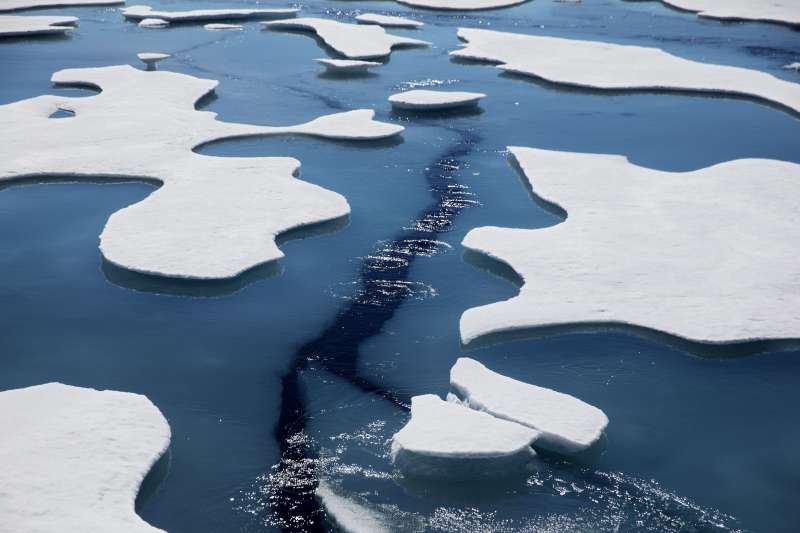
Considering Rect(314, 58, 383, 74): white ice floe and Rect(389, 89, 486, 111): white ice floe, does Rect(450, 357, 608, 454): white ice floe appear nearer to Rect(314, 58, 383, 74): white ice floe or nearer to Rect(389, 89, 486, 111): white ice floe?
Rect(389, 89, 486, 111): white ice floe

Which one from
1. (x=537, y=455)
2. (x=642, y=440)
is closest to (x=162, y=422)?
(x=537, y=455)

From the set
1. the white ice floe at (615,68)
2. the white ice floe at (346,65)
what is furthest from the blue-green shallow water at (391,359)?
the white ice floe at (346,65)

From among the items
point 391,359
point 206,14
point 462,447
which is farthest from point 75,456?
point 206,14

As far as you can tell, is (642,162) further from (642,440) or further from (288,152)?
(642,440)

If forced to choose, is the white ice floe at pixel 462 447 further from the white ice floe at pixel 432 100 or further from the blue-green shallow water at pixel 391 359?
the white ice floe at pixel 432 100

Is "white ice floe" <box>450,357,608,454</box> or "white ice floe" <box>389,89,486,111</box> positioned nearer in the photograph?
"white ice floe" <box>450,357,608,454</box>

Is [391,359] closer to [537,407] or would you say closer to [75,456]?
[537,407]

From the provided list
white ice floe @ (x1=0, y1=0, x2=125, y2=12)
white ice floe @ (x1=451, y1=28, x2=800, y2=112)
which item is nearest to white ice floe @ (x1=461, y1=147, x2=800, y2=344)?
white ice floe @ (x1=451, y1=28, x2=800, y2=112)
